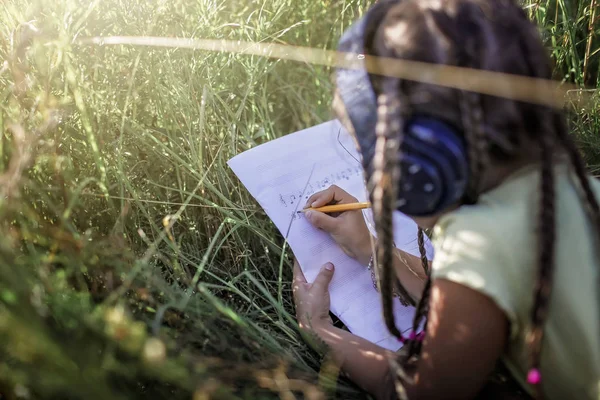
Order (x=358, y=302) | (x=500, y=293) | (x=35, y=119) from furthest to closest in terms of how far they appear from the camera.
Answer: (x=358, y=302) < (x=35, y=119) < (x=500, y=293)

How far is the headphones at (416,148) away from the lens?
31.2 inches

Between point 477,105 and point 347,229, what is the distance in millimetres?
640

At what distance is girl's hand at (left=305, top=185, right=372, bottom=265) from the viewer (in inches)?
Result: 54.2

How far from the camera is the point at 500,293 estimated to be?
0.81 meters

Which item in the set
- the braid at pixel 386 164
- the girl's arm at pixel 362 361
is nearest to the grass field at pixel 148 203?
the girl's arm at pixel 362 361

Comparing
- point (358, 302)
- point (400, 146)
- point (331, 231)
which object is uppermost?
point (400, 146)

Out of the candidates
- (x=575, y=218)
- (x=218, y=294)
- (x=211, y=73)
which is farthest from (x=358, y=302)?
(x=211, y=73)

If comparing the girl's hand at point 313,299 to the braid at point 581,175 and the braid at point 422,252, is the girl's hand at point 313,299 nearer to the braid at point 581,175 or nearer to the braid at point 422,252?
the braid at point 422,252

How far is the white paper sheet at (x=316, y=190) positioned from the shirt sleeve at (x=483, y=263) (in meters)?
0.47

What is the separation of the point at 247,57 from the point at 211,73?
0.38 ft

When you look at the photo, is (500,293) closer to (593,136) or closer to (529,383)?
(529,383)

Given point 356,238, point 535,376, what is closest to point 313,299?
point 356,238

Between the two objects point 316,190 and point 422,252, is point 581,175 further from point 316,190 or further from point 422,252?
point 316,190

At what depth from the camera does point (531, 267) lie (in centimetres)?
82
